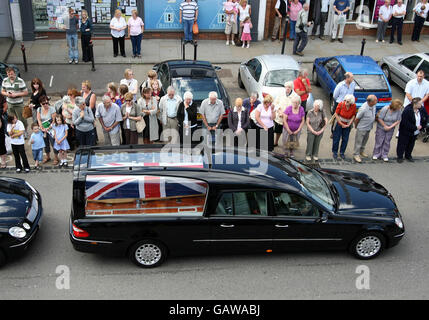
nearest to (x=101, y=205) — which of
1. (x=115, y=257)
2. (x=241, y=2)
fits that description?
(x=115, y=257)

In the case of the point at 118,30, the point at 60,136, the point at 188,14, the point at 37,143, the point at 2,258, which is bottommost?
the point at 2,258

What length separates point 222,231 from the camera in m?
7.80

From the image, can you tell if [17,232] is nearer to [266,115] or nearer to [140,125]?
[140,125]

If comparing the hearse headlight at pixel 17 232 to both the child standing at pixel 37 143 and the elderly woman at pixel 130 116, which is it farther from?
the elderly woman at pixel 130 116

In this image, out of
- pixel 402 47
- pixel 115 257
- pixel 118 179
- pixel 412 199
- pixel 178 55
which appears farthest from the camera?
pixel 402 47

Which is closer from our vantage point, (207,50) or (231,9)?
(231,9)

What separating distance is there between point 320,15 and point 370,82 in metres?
Result: 6.85

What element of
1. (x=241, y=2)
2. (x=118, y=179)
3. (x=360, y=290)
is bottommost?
(x=360, y=290)

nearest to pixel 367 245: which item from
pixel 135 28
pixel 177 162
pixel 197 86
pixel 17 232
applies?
pixel 177 162

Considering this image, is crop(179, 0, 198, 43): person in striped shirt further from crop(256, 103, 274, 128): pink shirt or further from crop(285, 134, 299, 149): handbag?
crop(285, 134, 299, 149): handbag

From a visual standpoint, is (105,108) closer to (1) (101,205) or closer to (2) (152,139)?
(2) (152,139)

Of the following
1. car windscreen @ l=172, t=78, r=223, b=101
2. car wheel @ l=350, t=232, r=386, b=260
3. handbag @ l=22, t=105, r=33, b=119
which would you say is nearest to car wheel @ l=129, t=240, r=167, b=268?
car wheel @ l=350, t=232, r=386, b=260

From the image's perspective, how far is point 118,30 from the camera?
17266mm

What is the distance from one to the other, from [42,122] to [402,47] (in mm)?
14577
